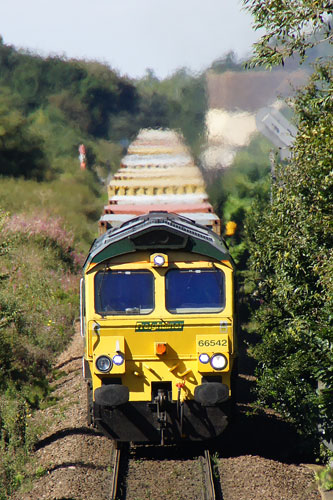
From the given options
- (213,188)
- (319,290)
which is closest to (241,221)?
(213,188)

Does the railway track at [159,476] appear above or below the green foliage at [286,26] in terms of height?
below

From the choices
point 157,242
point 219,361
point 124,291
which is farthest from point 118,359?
point 157,242

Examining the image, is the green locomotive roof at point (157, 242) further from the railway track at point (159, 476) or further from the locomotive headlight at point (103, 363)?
the railway track at point (159, 476)

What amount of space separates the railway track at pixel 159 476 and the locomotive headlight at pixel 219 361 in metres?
1.43

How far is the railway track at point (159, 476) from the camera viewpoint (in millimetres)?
9094

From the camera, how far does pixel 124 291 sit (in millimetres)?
9930

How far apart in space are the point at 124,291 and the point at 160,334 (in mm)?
805

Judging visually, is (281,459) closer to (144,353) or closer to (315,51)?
(144,353)

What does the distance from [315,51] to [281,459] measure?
31.7 ft

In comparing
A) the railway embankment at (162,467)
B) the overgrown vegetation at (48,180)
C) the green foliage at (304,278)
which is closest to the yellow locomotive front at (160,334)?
the railway embankment at (162,467)

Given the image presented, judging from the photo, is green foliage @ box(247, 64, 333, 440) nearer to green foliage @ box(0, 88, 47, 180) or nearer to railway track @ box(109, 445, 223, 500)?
railway track @ box(109, 445, 223, 500)

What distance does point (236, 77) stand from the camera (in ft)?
54.9

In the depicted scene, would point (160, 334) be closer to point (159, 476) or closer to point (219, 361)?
point (219, 361)

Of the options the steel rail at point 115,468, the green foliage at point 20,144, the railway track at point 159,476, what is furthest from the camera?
the green foliage at point 20,144
